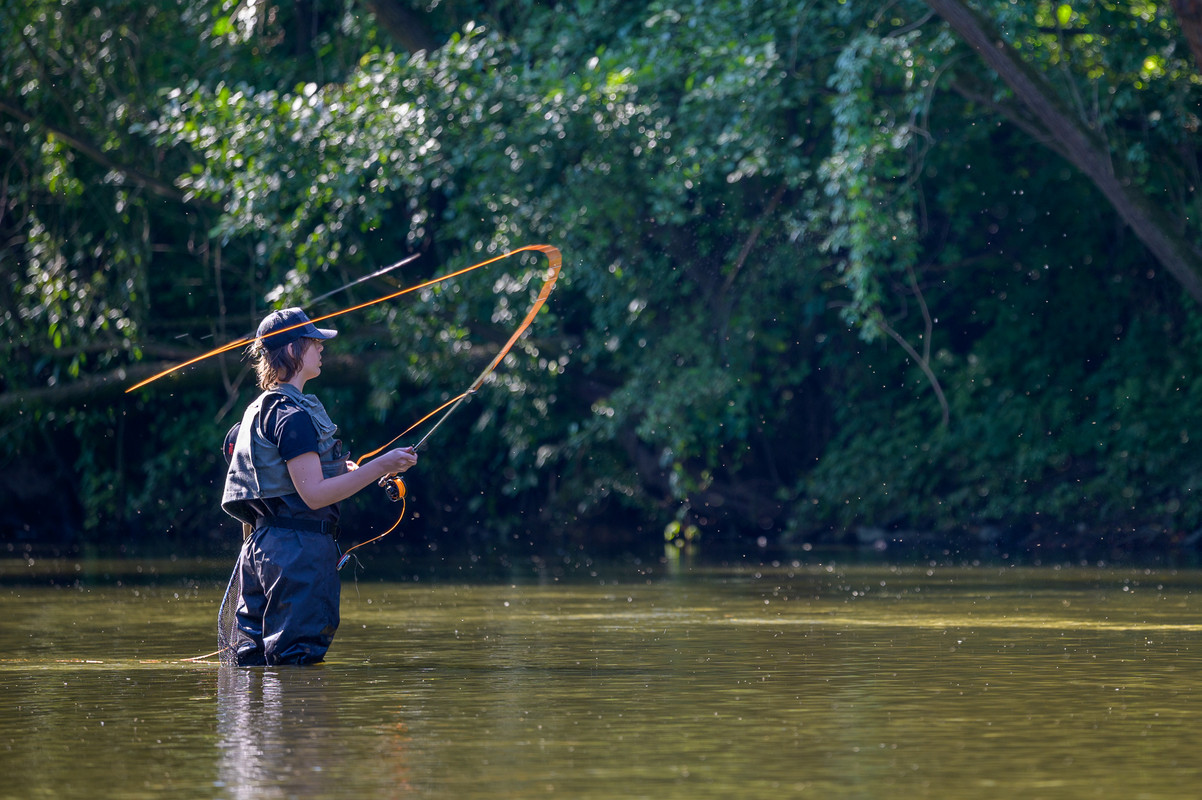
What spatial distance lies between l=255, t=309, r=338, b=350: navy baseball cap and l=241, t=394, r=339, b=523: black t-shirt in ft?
0.75

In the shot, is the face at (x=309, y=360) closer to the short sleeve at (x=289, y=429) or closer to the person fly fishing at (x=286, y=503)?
the person fly fishing at (x=286, y=503)

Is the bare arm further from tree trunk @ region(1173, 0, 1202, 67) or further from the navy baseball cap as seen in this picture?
tree trunk @ region(1173, 0, 1202, 67)

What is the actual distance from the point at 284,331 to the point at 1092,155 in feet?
33.3

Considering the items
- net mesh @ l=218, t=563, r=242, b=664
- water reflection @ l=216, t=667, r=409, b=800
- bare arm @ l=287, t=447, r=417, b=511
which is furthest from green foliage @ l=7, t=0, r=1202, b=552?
water reflection @ l=216, t=667, r=409, b=800

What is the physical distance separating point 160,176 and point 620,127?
593 centimetres

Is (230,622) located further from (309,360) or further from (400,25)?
(400,25)

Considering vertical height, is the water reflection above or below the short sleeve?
below

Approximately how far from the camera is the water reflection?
4812 millimetres

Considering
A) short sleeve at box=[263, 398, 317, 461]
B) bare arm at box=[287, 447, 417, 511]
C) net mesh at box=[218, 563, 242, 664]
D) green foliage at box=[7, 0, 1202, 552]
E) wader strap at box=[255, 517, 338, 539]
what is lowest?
net mesh at box=[218, 563, 242, 664]

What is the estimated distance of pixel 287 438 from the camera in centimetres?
723

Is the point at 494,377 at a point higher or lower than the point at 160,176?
lower

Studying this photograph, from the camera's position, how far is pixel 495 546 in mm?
20656

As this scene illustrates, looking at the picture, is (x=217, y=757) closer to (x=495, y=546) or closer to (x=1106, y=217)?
(x=495, y=546)

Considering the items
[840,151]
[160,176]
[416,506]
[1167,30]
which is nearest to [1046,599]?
[840,151]
